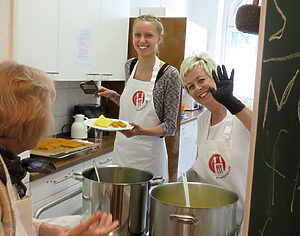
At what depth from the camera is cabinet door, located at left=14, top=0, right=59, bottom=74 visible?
2.11m

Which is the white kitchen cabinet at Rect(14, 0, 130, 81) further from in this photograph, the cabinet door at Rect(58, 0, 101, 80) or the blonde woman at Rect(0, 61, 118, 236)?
the blonde woman at Rect(0, 61, 118, 236)

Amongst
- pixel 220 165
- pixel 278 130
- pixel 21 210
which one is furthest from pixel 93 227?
pixel 220 165

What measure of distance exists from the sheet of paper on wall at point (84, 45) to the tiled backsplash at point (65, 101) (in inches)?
13.0

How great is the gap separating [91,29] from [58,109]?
2.26 ft

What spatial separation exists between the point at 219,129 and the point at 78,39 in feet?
5.00

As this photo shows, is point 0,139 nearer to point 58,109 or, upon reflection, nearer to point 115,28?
point 58,109

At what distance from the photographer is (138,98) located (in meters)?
2.28

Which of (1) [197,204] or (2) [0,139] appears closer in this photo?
(2) [0,139]

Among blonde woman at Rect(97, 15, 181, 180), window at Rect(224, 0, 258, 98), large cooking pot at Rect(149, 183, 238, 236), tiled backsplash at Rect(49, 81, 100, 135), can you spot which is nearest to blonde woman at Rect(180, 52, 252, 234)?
large cooking pot at Rect(149, 183, 238, 236)

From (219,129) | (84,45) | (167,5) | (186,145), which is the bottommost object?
(186,145)

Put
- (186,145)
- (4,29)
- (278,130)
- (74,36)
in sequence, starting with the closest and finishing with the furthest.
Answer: (278,130) → (4,29) → (74,36) → (186,145)

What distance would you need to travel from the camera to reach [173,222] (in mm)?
897

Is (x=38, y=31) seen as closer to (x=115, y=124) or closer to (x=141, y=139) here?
(x=115, y=124)

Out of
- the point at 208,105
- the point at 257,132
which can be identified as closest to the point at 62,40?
the point at 208,105
